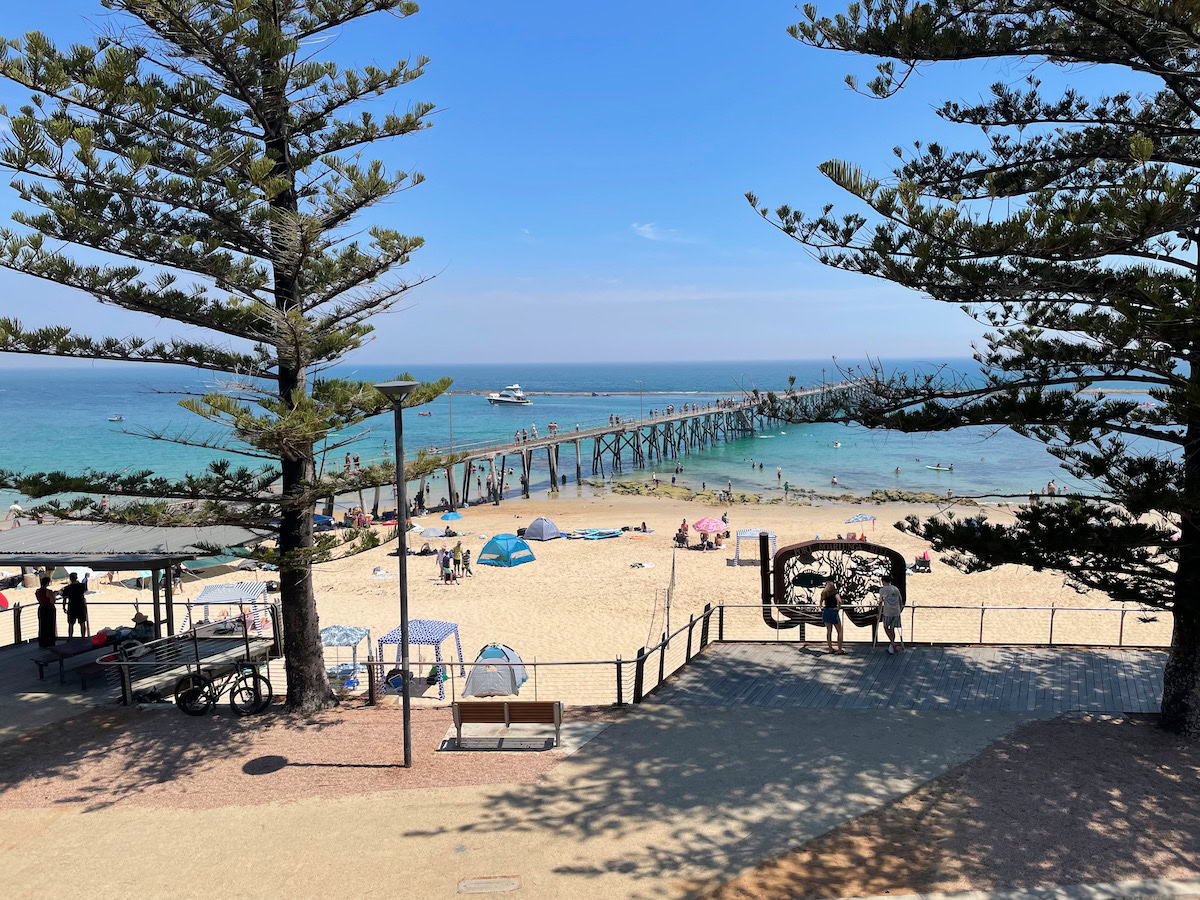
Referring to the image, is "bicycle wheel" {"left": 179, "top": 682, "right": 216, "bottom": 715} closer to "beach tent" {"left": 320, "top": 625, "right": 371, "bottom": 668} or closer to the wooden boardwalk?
"beach tent" {"left": 320, "top": 625, "right": 371, "bottom": 668}

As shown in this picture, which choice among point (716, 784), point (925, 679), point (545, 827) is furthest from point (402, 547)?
point (925, 679)

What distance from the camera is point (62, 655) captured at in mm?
9852

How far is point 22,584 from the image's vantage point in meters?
20.1

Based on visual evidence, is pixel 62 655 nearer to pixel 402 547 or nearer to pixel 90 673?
pixel 90 673

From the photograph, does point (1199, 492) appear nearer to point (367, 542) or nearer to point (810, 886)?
point (810, 886)

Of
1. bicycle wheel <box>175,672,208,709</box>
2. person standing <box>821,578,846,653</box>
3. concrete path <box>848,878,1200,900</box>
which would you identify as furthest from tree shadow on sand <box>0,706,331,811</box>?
person standing <box>821,578,846,653</box>

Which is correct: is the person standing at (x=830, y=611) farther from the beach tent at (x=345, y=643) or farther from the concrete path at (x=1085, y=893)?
the beach tent at (x=345, y=643)

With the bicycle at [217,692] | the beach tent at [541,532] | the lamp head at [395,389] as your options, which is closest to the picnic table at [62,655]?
the bicycle at [217,692]

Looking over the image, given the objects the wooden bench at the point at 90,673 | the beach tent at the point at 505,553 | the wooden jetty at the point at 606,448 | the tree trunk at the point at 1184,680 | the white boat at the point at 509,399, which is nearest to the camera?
the tree trunk at the point at 1184,680

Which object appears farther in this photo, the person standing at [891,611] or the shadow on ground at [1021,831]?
the person standing at [891,611]

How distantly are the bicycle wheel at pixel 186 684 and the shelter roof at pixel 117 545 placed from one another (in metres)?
1.44

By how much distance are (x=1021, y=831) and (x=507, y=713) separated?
477 cm

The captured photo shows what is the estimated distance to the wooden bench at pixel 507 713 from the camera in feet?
25.8

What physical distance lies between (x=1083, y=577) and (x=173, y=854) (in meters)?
8.51
